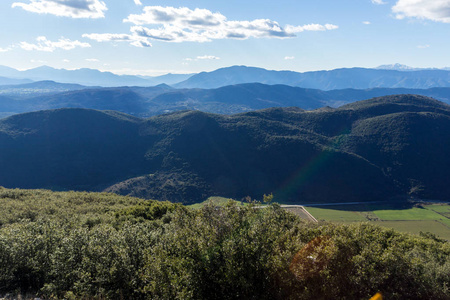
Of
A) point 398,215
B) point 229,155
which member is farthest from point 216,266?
point 229,155

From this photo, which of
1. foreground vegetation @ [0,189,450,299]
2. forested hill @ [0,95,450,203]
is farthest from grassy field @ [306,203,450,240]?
foreground vegetation @ [0,189,450,299]

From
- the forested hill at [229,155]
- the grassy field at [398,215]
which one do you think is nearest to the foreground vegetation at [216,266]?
the grassy field at [398,215]

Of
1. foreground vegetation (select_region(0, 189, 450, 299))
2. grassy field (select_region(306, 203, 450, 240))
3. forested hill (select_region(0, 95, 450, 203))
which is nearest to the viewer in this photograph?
foreground vegetation (select_region(0, 189, 450, 299))

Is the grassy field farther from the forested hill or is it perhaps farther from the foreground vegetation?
the foreground vegetation

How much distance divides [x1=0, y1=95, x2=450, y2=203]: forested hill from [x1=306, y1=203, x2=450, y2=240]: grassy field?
9249mm

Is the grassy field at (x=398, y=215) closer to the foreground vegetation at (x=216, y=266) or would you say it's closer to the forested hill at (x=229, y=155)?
the forested hill at (x=229, y=155)

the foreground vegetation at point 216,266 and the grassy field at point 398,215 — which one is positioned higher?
the foreground vegetation at point 216,266

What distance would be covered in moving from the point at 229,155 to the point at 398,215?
6818 centimetres

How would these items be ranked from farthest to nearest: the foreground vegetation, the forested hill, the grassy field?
the forested hill
the grassy field
the foreground vegetation

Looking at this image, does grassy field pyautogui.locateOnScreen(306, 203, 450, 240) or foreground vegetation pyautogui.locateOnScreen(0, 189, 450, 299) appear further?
grassy field pyautogui.locateOnScreen(306, 203, 450, 240)

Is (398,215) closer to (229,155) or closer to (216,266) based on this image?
(229,155)

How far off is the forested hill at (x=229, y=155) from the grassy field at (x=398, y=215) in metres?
9.25

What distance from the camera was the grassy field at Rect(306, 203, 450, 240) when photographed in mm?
75812

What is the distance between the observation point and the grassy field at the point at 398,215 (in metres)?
75.8
